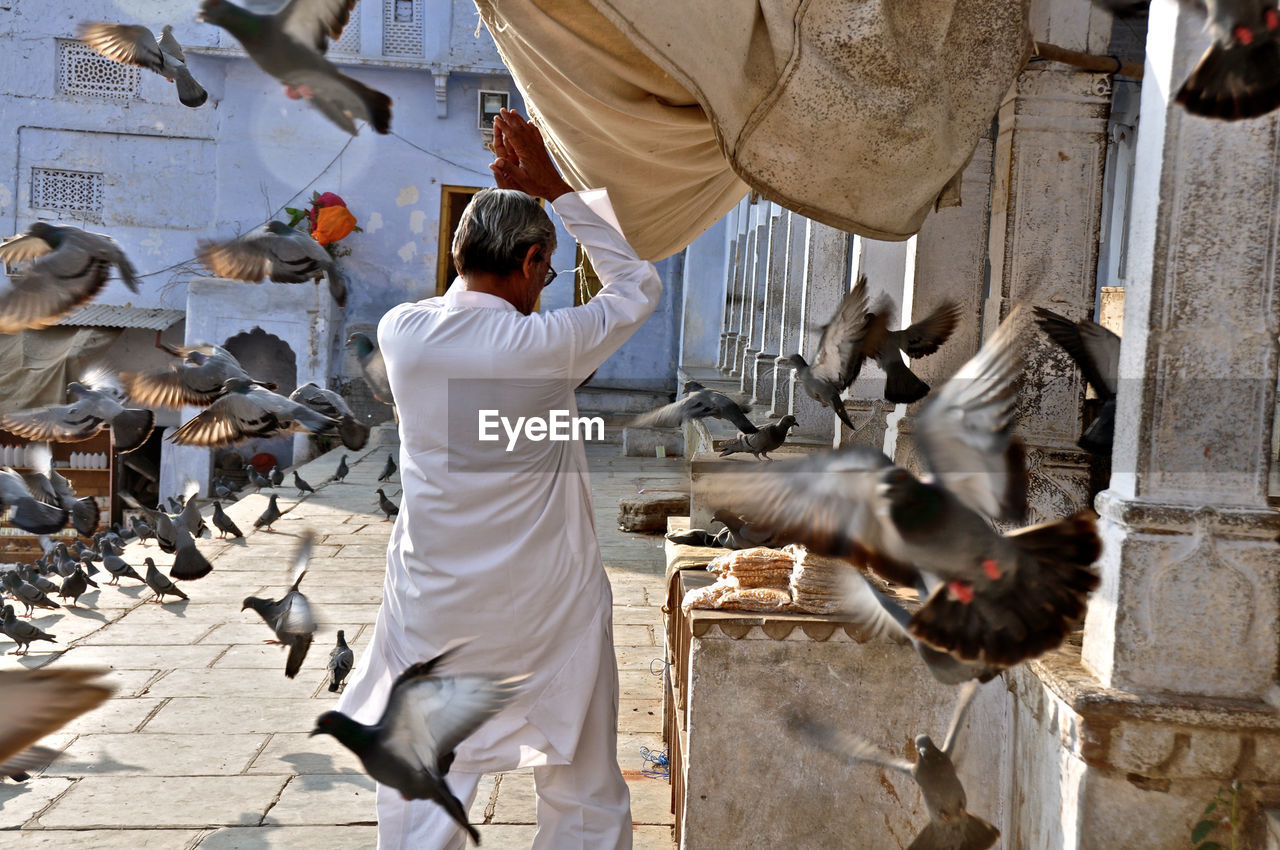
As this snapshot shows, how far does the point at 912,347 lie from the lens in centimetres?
465

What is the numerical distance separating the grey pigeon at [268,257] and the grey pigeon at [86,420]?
3.28 ft

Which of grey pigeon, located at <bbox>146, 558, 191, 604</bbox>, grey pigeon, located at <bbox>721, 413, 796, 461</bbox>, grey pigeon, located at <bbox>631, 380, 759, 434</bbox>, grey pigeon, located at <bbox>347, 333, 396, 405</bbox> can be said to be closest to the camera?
grey pigeon, located at <bbox>347, 333, 396, 405</bbox>

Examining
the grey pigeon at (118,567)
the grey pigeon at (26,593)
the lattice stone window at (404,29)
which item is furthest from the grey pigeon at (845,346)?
the lattice stone window at (404,29)

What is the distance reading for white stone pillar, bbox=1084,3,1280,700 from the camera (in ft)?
9.20

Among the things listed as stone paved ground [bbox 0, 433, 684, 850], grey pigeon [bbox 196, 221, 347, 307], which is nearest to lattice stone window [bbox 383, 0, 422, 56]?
stone paved ground [bbox 0, 433, 684, 850]

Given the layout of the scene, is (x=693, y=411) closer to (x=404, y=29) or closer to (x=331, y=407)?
(x=331, y=407)

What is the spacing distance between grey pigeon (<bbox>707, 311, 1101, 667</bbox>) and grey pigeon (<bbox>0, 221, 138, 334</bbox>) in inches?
110

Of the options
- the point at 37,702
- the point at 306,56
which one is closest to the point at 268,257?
the point at 306,56

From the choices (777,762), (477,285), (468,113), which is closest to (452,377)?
(477,285)

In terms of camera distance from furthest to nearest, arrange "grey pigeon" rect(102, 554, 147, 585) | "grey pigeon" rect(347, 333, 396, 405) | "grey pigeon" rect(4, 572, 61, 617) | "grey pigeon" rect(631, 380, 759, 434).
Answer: "grey pigeon" rect(102, 554, 147, 585), "grey pigeon" rect(4, 572, 61, 617), "grey pigeon" rect(631, 380, 759, 434), "grey pigeon" rect(347, 333, 396, 405)

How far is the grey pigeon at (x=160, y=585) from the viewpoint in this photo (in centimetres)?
800

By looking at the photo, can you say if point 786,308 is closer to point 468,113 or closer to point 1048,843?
point 1048,843

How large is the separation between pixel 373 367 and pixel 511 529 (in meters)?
1.50

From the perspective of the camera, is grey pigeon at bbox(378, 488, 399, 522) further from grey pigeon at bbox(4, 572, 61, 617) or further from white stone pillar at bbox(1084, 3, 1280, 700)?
white stone pillar at bbox(1084, 3, 1280, 700)
